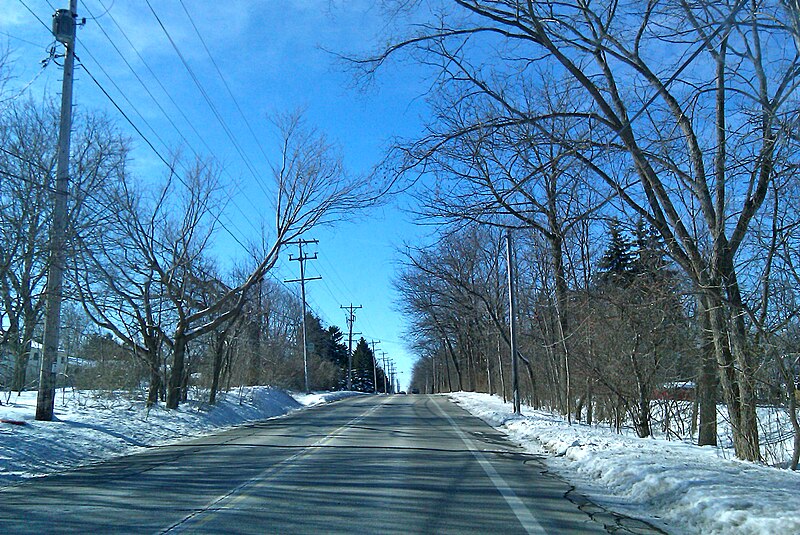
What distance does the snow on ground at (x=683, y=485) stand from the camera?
699cm

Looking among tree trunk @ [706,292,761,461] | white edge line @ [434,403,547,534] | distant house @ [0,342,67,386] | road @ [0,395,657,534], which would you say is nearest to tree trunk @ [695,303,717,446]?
tree trunk @ [706,292,761,461]

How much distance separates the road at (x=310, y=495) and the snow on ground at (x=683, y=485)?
0.48m

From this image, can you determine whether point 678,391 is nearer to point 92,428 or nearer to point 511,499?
point 511,499

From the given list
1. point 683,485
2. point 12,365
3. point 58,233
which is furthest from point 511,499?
point 12,365

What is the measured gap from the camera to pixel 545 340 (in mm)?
32281

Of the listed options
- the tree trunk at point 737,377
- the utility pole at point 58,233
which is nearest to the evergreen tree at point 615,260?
the tree trunk at point 737,377

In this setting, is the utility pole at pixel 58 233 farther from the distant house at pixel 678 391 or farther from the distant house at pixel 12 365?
the distant house at pixel 678 391

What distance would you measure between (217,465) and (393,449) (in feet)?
13.5

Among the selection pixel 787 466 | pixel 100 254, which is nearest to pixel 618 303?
pixel 787 466

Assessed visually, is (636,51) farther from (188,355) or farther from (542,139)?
(188,355)

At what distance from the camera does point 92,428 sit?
17.1m

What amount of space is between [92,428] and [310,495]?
32.8 ft

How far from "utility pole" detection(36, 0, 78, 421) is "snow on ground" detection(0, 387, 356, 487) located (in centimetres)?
83

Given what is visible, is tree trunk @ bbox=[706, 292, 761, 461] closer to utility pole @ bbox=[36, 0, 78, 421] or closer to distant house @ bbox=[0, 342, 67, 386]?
utility pole @ bbox=[36, 0, 78, 421]
